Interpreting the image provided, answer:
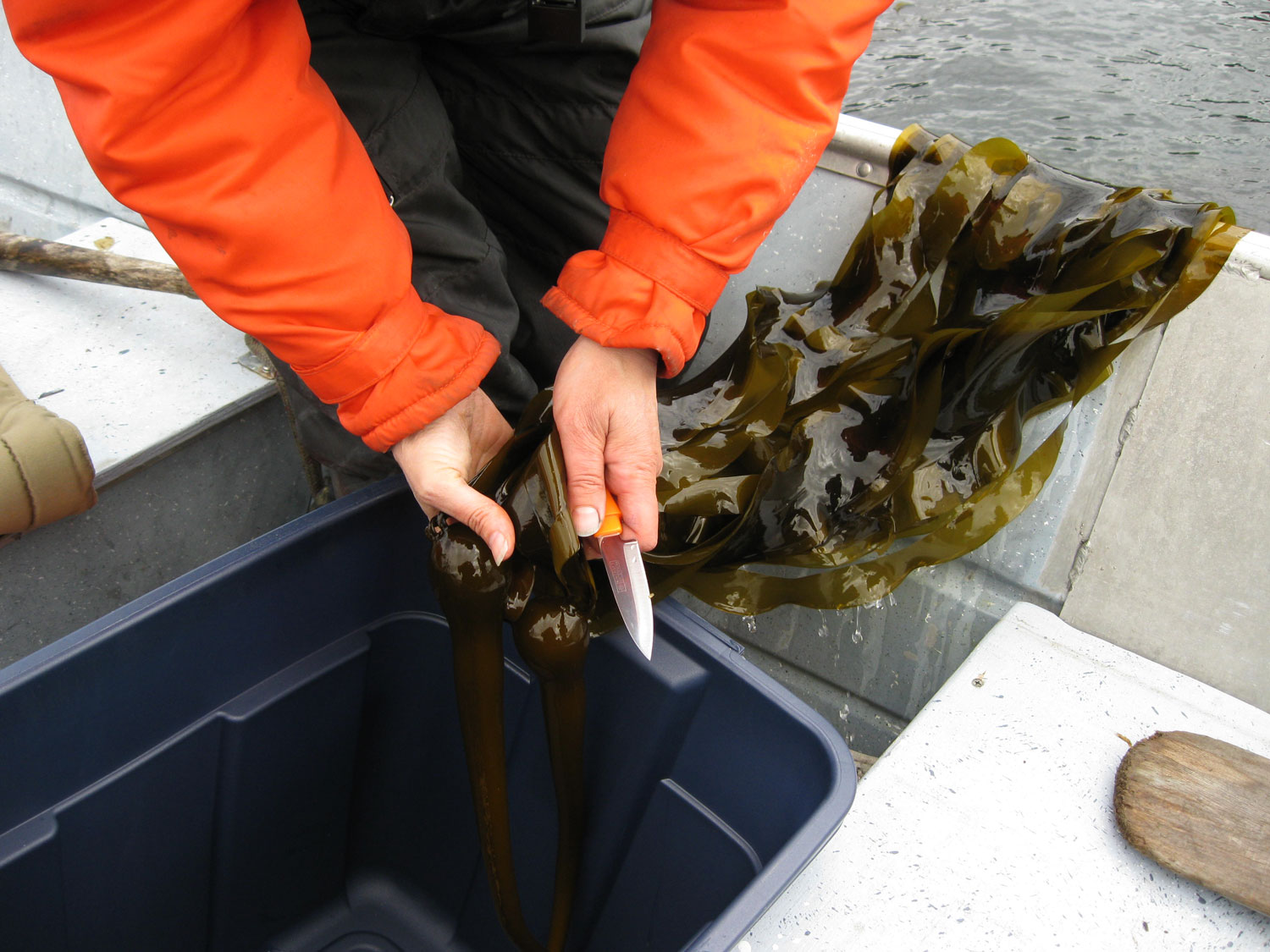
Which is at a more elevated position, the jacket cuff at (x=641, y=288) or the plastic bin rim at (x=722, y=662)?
the jacket cuff at (x=641, y=288)

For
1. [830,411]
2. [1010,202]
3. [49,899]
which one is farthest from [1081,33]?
[49,899]

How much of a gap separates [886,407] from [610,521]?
48 cm

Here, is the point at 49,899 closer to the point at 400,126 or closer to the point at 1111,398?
the point at 400,126

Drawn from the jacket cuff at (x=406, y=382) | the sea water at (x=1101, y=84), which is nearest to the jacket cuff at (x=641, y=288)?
the jacket cuff at (x=406, y=382)

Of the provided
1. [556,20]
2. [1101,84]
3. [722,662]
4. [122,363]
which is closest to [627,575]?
[722,662]

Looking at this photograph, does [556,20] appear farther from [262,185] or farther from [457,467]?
[457,467]

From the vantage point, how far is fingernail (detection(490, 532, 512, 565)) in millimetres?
840

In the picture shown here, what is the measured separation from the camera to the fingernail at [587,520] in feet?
2.77

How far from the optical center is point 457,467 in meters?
0.94

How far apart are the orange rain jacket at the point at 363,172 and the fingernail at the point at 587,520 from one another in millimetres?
170

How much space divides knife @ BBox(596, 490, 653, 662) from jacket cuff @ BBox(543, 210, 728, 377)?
0.54 feet

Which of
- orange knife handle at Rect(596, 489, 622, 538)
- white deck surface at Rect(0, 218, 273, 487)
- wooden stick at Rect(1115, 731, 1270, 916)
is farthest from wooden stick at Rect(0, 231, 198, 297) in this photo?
wooden stick at Rect(1115, 731, 1270, 916)

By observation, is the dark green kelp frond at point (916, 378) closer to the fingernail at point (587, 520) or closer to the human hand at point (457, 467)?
the human hand at point (457, 467)

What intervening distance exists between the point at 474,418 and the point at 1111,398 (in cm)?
83
